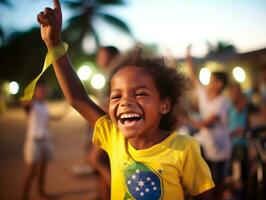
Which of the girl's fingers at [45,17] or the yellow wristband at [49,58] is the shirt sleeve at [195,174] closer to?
the yellow wristband at [49,58]

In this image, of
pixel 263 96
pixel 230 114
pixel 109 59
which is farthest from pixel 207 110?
pixel 263 96

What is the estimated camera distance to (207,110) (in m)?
4.32

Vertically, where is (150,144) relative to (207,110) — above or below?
below

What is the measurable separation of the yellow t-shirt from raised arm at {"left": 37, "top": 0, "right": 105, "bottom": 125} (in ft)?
1.07

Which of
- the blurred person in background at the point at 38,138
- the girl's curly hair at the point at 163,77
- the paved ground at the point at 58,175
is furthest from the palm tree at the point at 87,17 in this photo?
the girl's curly hair at the point at 163,77

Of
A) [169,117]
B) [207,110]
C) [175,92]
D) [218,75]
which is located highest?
[218,75]

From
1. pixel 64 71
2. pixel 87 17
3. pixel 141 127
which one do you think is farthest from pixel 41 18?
pixel 87 17

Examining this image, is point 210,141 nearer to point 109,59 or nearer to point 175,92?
point 109,59

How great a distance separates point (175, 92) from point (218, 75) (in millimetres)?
2851

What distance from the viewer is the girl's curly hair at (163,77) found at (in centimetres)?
167

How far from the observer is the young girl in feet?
4.99

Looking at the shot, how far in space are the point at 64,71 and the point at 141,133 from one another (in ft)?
1.76

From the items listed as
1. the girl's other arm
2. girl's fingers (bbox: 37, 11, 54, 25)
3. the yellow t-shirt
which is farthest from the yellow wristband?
the girl's other arm

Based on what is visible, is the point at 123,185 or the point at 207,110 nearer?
the point at 123,185
